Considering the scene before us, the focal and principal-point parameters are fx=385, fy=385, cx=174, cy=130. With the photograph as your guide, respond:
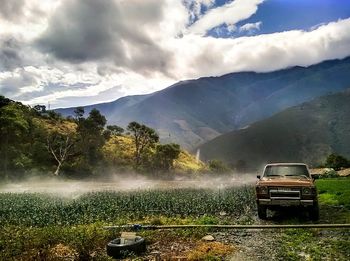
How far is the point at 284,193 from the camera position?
18.3 metres

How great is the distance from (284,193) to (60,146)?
73.3m

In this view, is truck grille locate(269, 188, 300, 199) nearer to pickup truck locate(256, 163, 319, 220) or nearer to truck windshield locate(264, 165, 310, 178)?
pickup truck locate(256, 163, 319, 220)

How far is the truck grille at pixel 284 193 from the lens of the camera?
18.1 m

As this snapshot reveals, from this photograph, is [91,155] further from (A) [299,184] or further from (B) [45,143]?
(A) [299,184]

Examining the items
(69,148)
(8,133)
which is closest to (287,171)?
(8,133)

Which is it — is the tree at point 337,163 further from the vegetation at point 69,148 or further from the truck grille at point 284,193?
the truck grille at point 284,193

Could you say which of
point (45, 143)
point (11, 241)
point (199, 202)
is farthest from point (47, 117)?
point (11, 241)

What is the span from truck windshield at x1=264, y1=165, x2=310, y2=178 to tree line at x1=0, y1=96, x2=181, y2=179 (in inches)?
2319

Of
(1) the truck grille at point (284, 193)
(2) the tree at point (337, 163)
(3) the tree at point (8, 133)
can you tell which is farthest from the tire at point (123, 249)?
(2) the tree at point (337, 163)

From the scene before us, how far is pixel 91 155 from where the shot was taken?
9462cm

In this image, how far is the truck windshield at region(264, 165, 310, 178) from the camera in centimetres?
2004

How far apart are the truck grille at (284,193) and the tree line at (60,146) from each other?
6039 cm

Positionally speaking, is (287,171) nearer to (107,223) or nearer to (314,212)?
(314,212)

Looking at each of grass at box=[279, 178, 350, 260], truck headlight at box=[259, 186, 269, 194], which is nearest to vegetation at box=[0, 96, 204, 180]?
truck headlight at box=[259, 186, 269, 194]
